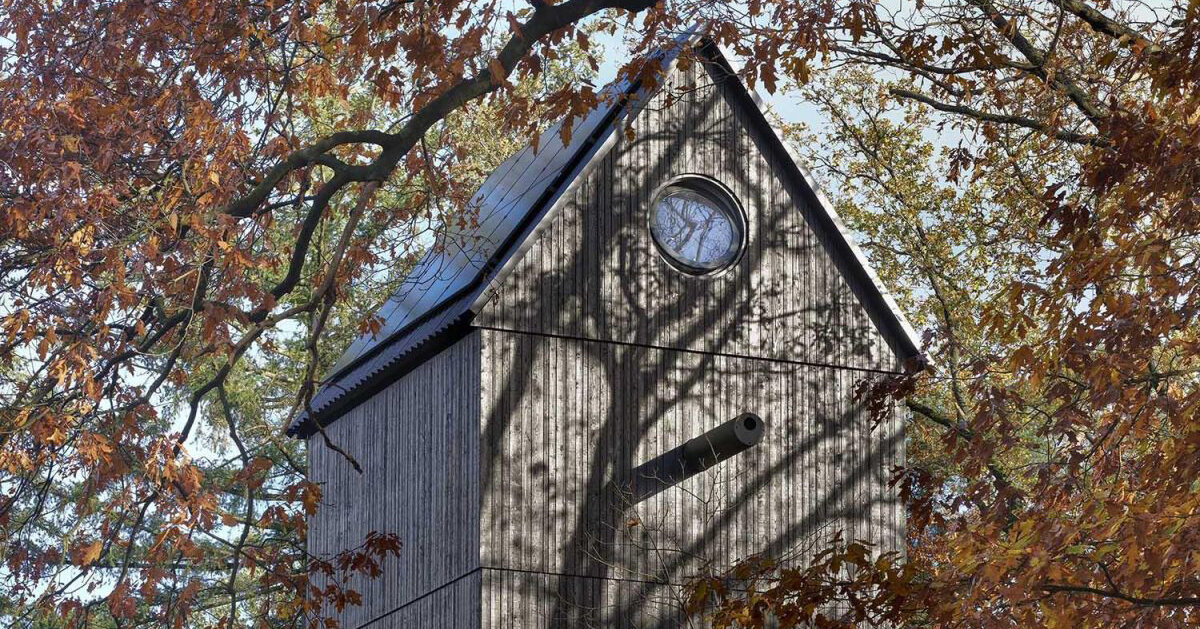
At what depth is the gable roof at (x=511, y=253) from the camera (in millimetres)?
12773

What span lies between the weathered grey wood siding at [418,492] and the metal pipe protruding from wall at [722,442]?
1.77m

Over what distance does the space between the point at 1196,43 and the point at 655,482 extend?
205 inches

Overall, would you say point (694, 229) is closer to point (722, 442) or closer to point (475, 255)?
point (475, 255)

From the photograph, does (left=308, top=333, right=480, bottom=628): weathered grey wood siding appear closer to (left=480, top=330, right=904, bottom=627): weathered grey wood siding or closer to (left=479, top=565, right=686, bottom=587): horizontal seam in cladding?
(left=479, top=565, right=686, bottom=587): horizontal seam in cladding

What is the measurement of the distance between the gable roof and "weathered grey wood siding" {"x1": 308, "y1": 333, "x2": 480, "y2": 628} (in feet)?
0.70

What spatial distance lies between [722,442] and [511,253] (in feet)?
7.23

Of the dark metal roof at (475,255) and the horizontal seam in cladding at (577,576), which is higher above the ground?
the dark metal roof at (475,255)

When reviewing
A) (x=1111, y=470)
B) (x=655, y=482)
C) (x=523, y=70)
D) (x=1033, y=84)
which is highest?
(x=1033, y=84)

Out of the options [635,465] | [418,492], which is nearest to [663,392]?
[635,465]

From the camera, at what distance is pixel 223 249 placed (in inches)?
381

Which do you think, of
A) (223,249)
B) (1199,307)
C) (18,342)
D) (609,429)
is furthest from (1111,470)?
(18,342)

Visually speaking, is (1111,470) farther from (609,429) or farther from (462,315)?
(462,315)

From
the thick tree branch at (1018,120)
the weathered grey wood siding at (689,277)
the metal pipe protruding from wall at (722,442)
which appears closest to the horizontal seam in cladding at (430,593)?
the weathered grey wood siding at (689,277)

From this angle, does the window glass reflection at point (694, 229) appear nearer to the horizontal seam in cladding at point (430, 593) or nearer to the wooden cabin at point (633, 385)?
the wooden cabin at point (633, 385)
